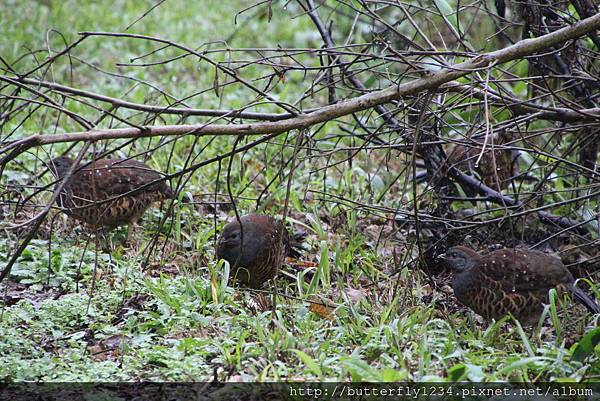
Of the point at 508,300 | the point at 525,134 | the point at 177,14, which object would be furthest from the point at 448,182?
the point at 177,14

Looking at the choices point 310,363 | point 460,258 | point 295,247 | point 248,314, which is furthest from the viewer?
point 295,247

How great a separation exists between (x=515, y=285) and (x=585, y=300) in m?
0.39

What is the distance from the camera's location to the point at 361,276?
18.1 feet

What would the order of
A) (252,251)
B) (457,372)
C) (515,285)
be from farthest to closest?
(252,251) < (515,285) < (457,372)

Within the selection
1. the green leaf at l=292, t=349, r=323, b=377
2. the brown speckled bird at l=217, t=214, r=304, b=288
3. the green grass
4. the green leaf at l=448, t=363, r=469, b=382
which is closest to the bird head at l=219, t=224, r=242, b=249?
the brown speckled bird at l=217, t=214, r=304, b=288

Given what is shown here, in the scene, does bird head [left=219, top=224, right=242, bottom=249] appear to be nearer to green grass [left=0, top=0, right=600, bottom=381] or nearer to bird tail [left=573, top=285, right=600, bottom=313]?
green grass [left=0, top=0, right=600, bottom=381]

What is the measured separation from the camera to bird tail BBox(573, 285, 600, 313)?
15.4ft

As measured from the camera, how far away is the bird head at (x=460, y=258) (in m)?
4.98

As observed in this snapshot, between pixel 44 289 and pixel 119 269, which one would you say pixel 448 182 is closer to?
pixel 119 269

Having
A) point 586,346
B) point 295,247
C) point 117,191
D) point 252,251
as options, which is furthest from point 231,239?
point 586,346

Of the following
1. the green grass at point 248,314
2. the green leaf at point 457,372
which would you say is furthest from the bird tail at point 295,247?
the green leaf at point 457,372

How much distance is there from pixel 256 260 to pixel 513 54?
2.18m

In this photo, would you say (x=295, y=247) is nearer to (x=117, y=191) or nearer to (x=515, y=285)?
(x=117, y=191)

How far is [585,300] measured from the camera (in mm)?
4750
